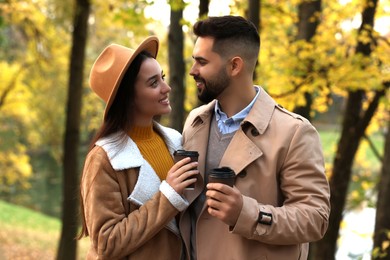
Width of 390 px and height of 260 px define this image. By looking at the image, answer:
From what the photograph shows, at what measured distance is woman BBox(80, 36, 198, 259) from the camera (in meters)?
2.60

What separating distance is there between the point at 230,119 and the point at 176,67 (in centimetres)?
434

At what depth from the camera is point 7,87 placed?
17.2 metres

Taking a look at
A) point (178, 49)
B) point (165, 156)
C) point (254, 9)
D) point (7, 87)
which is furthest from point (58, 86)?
point (165, 156)

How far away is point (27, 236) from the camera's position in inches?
691

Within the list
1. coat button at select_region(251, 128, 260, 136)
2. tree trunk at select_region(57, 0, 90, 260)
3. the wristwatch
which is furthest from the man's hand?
tree trunk at select_region(57, 0, 90, 260)

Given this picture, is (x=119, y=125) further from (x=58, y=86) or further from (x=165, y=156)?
(x=58, y=86)

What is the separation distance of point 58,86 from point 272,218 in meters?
15.2

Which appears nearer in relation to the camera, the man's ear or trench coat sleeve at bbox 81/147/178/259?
trench coat sleeve at bbox 81/147/178/259

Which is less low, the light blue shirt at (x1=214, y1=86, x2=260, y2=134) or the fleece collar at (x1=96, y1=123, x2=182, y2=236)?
the light blue shirt at (x1=214, y1=86, x2=260, y2=134)

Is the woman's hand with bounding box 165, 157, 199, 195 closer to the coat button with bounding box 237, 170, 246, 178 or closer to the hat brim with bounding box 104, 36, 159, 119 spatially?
the coat button with bounding box 237, 170, 246, 178

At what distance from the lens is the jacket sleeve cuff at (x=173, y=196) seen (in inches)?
101

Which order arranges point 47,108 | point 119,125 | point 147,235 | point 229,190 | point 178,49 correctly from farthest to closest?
point 47,108, point 178,49, point 119,125, point 147,235, point 229,190

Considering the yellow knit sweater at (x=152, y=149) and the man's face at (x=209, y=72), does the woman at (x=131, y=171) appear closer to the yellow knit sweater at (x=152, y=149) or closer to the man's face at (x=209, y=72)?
the yellow knit sweater at (x=152, y=149)

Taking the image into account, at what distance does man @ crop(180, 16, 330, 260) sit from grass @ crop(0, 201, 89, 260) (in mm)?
11536
